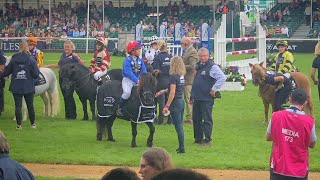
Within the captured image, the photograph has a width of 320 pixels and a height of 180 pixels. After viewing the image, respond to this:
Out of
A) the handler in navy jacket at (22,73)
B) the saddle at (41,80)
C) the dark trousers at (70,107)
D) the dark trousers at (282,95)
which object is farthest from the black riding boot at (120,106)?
the dark trousers at (70,107)

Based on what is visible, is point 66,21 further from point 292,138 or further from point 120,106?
point 292,138

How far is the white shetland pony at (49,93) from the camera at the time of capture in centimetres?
1870

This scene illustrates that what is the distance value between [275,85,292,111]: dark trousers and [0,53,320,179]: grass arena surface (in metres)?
0.72

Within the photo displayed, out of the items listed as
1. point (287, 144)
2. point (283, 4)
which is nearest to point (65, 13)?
point (283, 4)

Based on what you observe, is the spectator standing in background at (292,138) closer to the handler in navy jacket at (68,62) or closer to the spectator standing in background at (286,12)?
the handler in navy jacket at (68,62)

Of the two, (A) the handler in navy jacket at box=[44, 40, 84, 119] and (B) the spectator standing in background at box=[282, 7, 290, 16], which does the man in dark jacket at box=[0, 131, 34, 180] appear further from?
(B) the spectator standing in background at box=[282, 7, 290, 16]

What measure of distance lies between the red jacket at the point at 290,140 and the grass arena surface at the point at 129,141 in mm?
3995

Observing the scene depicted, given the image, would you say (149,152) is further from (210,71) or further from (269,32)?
(269,32)

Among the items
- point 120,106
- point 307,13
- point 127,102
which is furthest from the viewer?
point 307,13

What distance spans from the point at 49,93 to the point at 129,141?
14.0ft

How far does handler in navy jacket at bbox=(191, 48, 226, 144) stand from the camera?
1443 centimetres

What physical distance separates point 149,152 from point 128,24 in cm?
4805

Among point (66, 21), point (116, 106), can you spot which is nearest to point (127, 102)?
point (116, 106)

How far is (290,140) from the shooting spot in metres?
8.76
